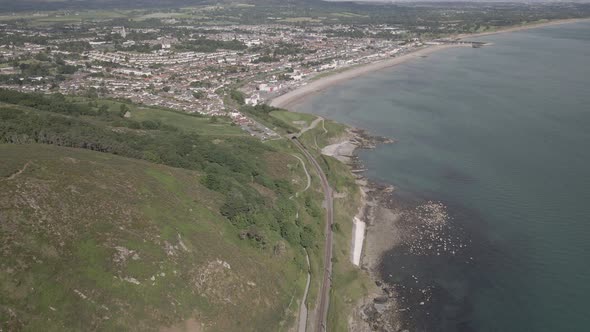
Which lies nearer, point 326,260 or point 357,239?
point 326,260

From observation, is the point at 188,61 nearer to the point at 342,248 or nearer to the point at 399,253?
the point at 342,248

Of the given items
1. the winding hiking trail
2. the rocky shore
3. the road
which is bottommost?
the rocky shore

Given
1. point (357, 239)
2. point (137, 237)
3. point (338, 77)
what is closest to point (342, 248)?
point (357, 239)

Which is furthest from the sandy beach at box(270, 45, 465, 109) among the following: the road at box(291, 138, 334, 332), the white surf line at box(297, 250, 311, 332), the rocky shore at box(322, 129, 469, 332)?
the white surf line at box(297, 250, 311, 332)

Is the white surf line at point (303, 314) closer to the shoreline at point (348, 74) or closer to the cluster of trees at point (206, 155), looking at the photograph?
the cluster of trees at point (206, 155)

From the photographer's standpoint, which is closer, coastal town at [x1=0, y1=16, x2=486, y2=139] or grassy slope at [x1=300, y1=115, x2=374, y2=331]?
grassy slope at [x1=300, y1=115, x2=374, y2=331]

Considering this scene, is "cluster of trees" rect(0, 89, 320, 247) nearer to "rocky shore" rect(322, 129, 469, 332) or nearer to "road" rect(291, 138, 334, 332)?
"road" rect(291, 138, 334, 332)

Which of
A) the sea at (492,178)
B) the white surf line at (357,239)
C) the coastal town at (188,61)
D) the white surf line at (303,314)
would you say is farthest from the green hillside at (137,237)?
the coastal town at (188,61)
